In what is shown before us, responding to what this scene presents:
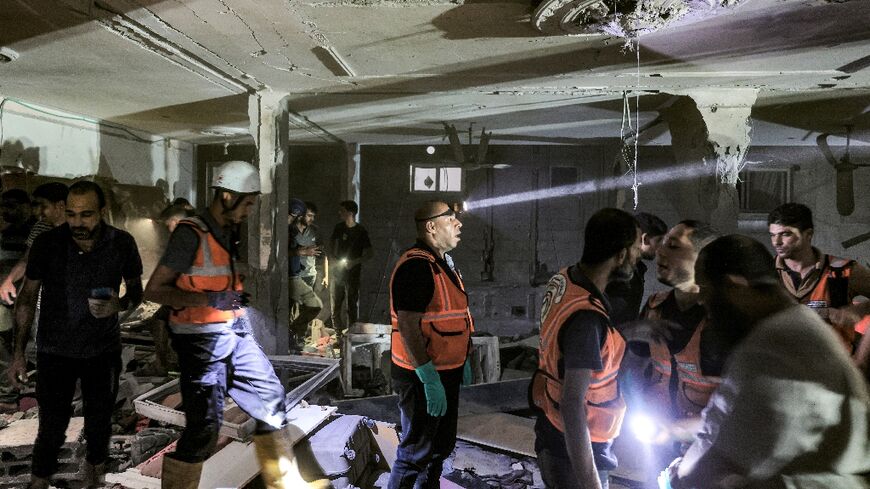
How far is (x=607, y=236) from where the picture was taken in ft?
7.57

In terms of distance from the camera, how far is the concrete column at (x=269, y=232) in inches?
253

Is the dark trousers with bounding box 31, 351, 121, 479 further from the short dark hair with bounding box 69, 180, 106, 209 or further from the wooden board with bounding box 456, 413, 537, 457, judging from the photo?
the wooden board with bounding box 456, 413, 537, 457

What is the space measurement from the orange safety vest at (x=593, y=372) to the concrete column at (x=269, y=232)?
4.78 meters

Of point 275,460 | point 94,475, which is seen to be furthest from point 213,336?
point 94,475

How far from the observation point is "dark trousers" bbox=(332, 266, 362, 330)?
8938 millimetres

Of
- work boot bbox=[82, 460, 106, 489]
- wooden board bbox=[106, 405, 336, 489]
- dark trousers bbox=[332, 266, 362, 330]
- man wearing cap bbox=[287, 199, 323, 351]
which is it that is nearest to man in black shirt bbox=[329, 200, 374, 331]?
dark trousers bbox=[332, 266, 362, 330]

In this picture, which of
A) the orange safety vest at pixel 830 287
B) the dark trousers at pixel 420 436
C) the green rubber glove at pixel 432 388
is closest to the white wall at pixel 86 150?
the dark trousers at pixel 420 436

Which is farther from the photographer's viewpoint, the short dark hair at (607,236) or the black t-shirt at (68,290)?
the black t-shirt at (68,290)

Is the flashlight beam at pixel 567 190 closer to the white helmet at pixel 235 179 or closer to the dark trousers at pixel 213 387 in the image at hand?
the white helmet at pixel 235 179

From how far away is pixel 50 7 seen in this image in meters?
3.99

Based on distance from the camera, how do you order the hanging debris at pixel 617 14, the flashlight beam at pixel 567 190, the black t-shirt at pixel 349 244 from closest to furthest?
1. the hanging debris at pixel 617 14
2. the black t-shirt at pixel 349 244
3. the flashlight beam at pixel 567 190

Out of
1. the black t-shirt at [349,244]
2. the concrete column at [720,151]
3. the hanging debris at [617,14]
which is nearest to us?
the hanging debris at [617,14]

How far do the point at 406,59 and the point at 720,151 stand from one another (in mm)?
3911

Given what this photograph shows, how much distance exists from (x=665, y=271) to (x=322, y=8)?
2978mm
